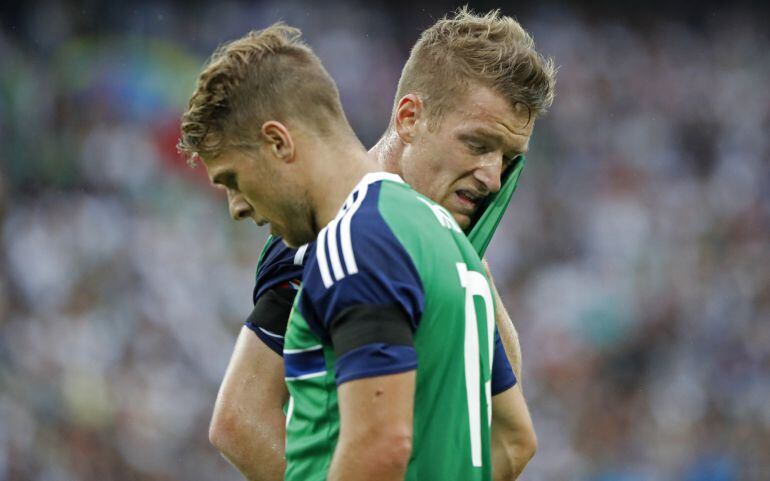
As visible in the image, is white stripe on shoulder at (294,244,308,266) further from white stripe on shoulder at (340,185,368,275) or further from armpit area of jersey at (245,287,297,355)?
white stripe on shoulder at (340,185,368,275)

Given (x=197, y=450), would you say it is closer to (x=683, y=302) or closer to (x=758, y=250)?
(x=683, y=302)

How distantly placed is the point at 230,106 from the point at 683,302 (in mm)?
7719

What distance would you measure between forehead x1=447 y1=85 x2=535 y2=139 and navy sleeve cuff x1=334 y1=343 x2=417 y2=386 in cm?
131

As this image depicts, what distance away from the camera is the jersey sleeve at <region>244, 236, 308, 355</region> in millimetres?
2977

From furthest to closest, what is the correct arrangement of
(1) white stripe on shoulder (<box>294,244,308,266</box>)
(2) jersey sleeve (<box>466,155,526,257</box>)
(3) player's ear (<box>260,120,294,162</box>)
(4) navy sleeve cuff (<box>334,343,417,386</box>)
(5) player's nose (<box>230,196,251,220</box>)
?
(2) jersey sleeve (<box>466,155,526,257</box>) < (1) white stripe on shoulder (<box>294,244,308,266</box>) < (5) player's nose (<box>230,196,251,220</box>) < (3) player's ear (<box>260,120,294,162</box>) < (4) navy sleeve cuff (<box>334,343,417,386</box>)

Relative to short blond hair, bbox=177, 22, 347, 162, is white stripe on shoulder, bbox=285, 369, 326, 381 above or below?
below

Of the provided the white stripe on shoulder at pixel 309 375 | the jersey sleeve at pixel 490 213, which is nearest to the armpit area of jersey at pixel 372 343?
the white stripe on shoulder at pixel 309 375

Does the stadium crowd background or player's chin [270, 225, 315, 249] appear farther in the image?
the stadium crowd background

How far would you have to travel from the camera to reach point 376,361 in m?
2.15

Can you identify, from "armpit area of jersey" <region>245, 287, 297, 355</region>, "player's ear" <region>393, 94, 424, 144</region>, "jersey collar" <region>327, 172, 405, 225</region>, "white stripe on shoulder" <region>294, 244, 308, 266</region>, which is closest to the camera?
"jersey collar" <region>327, 172, 405, 225</region>

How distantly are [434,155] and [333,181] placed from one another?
1001 millimetres

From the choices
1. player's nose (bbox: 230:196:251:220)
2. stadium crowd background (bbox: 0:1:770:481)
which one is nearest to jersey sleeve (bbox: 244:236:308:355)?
player's nose (bbox: 230:196:251:220)

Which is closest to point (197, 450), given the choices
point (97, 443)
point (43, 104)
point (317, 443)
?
point (97, 443)

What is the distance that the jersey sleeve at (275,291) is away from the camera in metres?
2.98
